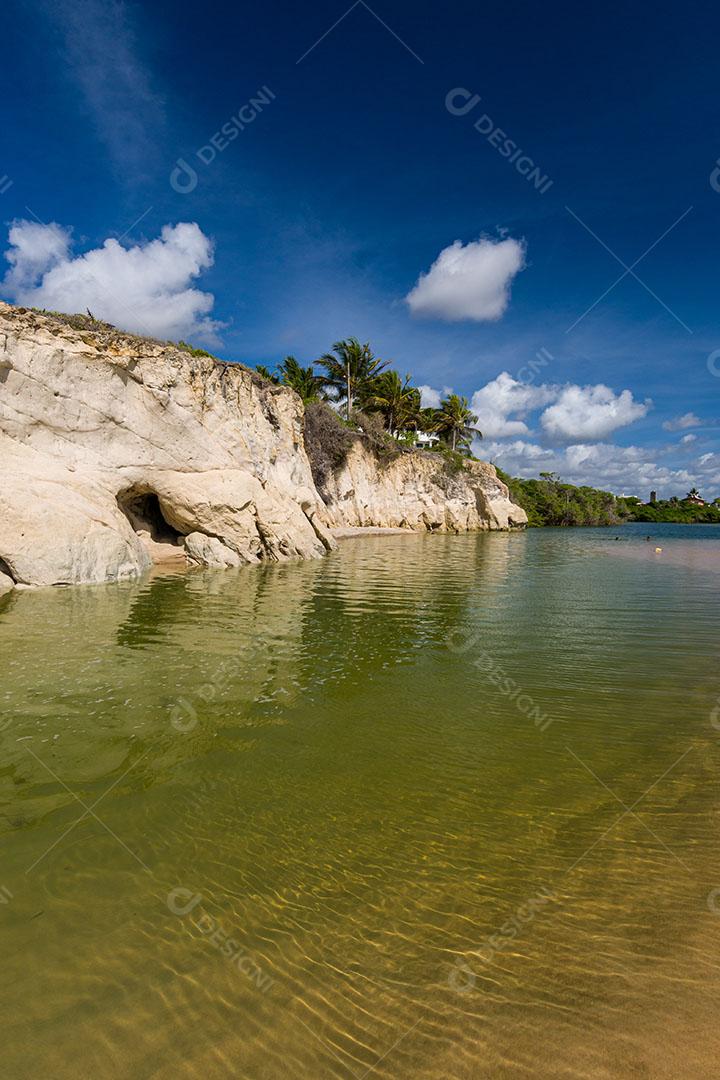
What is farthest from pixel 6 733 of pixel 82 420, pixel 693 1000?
pixel 82 420

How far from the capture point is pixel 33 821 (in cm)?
396

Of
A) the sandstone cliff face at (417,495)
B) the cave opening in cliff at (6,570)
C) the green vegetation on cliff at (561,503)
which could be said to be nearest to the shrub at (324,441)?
the sandstone cliff face at (417,495)

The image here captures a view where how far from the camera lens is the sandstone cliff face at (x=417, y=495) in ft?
148

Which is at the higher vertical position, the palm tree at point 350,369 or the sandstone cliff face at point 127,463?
the palm tree at point 350,369

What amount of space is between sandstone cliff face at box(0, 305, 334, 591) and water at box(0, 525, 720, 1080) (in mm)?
7620

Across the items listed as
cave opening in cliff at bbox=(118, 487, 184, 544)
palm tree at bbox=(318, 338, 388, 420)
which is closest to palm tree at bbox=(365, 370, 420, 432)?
palm tree at bbox=(318, 338, 388, 420)

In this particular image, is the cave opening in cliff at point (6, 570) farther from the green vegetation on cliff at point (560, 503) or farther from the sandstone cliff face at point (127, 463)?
the green vegetation on cliff at point (560, 503)

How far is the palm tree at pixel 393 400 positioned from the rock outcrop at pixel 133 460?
1057 inches

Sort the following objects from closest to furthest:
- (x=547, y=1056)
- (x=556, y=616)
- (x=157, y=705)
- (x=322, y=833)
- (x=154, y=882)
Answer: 1. (x=547, y=1056)
2. (x=154, y=882)
3. (x=322, y=833)
4. (x=157, y=705)
5. (x=556, y=616)

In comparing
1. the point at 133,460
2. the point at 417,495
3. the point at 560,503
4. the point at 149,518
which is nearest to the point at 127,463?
the point at 133,460

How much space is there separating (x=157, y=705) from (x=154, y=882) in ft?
10.2

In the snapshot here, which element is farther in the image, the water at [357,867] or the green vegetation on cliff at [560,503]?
the green vegetation on cliff at [560,503]

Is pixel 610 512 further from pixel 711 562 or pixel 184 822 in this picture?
pixel 184 822

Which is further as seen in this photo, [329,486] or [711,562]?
[329,486]
